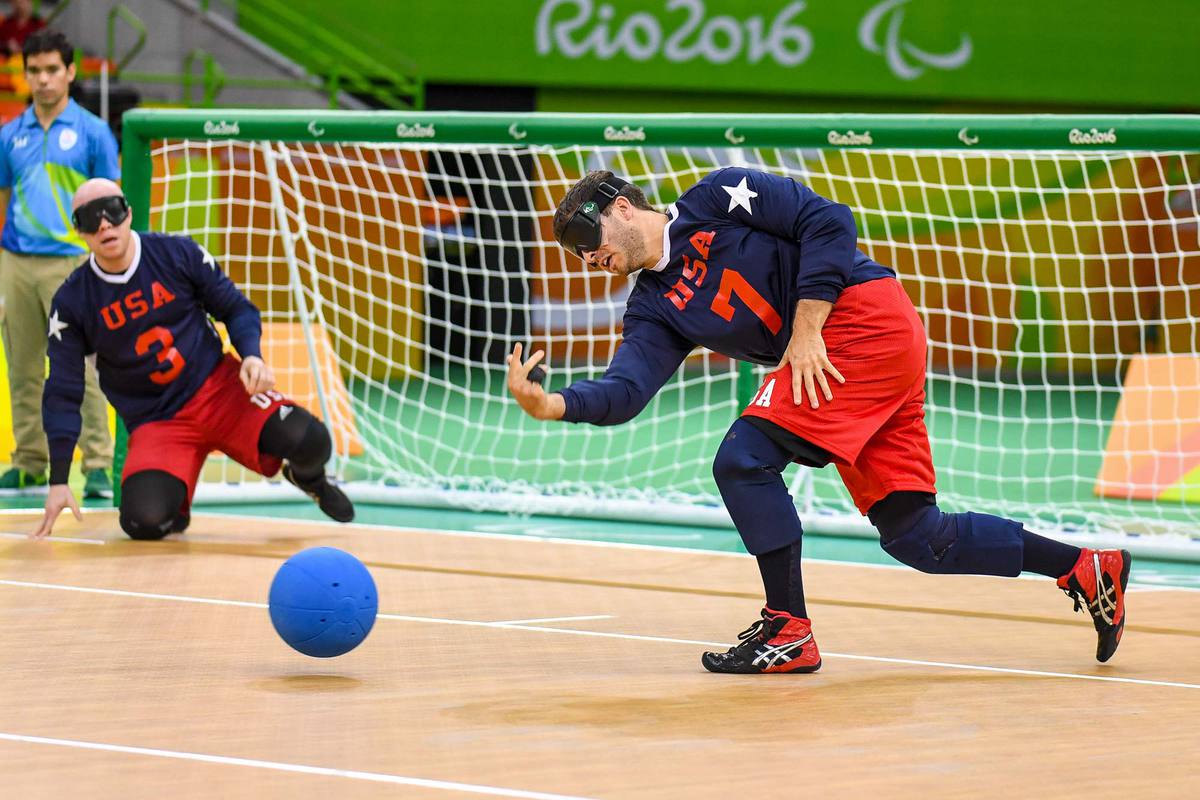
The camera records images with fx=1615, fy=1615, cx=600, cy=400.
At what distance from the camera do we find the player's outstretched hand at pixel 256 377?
652 centimetres

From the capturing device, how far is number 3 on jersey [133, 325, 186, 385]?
6781mm

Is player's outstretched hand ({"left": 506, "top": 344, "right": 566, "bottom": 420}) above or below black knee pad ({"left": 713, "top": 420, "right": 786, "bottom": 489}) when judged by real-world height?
above

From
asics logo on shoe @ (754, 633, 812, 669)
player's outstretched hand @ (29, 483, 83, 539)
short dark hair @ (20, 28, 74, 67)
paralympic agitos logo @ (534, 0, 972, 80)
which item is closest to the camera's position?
asics logo on shoe @ (754, 633, 812, 669)

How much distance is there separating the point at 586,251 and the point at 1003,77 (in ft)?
50.7

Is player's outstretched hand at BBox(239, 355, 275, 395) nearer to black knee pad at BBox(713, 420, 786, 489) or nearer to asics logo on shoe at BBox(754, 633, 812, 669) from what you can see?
black knee pad at BBox(713, 420, 786, 489)

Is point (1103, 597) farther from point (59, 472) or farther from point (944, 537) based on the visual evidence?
point (59, 472)

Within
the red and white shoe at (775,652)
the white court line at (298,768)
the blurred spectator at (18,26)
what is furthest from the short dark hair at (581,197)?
the blurred spectator at (18,26)

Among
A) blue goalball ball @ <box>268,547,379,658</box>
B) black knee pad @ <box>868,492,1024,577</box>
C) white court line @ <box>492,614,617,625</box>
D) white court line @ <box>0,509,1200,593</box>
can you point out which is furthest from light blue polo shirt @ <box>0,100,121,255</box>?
black knee pad @ <box>868,492,1024,577</box>

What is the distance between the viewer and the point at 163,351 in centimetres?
682

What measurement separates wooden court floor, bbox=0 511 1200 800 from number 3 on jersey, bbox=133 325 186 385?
2.67 ft

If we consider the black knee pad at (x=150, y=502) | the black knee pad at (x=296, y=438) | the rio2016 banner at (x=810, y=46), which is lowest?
the black knee pad at (x=150, y=502)

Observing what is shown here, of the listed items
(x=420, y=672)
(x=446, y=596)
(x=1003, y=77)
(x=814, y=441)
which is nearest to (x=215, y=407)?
(x=446, y=596)

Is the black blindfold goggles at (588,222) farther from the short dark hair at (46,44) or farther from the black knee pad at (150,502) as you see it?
the short dark hair at (46,44)

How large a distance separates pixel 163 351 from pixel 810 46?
42.8 feet
